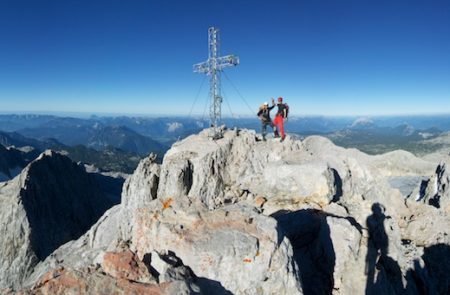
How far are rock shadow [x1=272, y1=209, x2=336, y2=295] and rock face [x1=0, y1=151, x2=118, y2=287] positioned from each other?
6201 cm

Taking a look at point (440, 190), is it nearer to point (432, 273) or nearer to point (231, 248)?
point (432, 273)

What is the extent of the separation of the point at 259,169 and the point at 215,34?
17.5 m

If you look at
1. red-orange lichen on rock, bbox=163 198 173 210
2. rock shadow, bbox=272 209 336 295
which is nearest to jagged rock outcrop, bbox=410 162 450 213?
rock shadow, bbox=272 209 336 295

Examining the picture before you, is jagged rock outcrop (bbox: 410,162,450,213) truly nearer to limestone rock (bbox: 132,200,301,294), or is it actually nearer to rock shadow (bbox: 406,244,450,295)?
rock shadow (bbox: 406,244,450,295)

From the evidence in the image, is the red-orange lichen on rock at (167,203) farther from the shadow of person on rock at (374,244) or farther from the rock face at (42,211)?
the rock face at (42,211)

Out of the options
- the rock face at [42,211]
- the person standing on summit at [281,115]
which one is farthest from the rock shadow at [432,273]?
the rock face at [42,211]

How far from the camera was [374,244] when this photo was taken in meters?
30.6

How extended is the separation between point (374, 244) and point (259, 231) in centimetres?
1412

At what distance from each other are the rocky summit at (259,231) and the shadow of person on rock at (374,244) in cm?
9

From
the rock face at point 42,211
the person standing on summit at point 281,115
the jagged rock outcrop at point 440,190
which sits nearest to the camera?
the person standing on summit at point 281,115

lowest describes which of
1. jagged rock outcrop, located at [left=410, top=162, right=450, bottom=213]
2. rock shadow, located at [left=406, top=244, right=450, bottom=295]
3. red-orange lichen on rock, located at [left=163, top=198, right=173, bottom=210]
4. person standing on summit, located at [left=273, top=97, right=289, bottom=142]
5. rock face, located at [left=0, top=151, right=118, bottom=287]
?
rock face, located at [left=0, top=151, right=118, bottom=287]

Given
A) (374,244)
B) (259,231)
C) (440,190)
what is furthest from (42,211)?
(259,231)

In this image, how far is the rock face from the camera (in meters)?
79.6

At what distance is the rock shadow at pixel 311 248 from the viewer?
26250 millimetres
